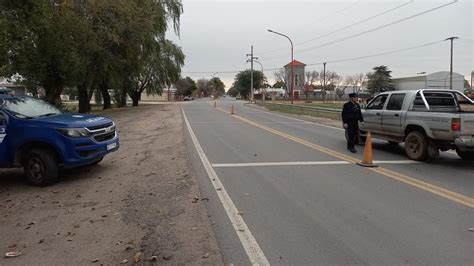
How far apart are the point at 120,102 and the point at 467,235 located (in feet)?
175

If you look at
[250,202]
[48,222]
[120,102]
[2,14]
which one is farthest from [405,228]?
[120,102]

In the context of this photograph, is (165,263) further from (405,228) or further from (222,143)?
(222,143)

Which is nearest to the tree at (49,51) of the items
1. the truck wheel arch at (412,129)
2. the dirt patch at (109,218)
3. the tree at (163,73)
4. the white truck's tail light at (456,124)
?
the dirt patch at (109,218)

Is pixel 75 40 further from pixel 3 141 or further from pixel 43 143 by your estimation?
pixel 43 143

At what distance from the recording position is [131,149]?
14148mm

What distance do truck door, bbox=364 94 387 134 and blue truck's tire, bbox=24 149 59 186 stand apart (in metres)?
9.02

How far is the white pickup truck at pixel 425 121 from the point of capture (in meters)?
10.3

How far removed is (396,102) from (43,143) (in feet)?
30.5

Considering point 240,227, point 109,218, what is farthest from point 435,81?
point 109,218

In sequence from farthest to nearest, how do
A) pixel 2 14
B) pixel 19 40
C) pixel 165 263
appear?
pixel 19 40 → pixel 2 14 → pixel 165 263

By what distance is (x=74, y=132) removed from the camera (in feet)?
29.1

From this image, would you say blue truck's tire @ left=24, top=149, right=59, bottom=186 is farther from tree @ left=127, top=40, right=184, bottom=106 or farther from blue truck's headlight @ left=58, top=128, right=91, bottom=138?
tree @ left=127, top=40, right=184, bottom=106

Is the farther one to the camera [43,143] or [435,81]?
[435,81]

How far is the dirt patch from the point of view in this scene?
5.08 metres
